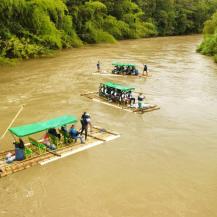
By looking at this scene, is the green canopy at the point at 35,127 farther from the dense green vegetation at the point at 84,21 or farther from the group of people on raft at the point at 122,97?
the dense green vegetation at the point at 84,21

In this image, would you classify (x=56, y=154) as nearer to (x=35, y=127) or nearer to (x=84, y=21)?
(x=35, y=127)

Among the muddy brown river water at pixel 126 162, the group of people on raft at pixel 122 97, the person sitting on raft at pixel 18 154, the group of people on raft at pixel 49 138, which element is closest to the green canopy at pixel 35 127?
the group of people on raft at pixel 49 138

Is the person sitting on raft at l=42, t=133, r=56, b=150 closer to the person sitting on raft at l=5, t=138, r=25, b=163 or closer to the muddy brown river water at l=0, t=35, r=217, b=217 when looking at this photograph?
the muddy brown river water at l=0, t=35, r=217, b=217

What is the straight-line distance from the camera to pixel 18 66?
39844 mm

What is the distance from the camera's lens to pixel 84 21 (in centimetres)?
6341

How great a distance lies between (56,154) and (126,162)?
295 cm

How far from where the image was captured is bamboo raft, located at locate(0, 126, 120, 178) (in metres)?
14.2

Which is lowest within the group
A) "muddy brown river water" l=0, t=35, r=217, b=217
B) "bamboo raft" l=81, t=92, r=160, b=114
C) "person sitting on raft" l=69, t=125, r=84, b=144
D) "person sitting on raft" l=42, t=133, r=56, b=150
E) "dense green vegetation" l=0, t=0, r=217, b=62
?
"muddy brown river water" l=0, t=35, r=217, b=217

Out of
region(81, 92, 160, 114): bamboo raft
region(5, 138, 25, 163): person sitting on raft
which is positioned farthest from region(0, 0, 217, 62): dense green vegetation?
region(5, 138, 25, 163): person sitting on raft

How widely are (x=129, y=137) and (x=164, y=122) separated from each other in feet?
10.8

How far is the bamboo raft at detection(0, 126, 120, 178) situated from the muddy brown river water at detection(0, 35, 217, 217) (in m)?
0.25

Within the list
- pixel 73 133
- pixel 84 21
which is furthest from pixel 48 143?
pixel 84 21

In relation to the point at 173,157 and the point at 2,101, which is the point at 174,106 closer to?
the point at 173,157

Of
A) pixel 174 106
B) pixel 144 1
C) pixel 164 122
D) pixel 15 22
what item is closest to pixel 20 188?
pixel 164 122
